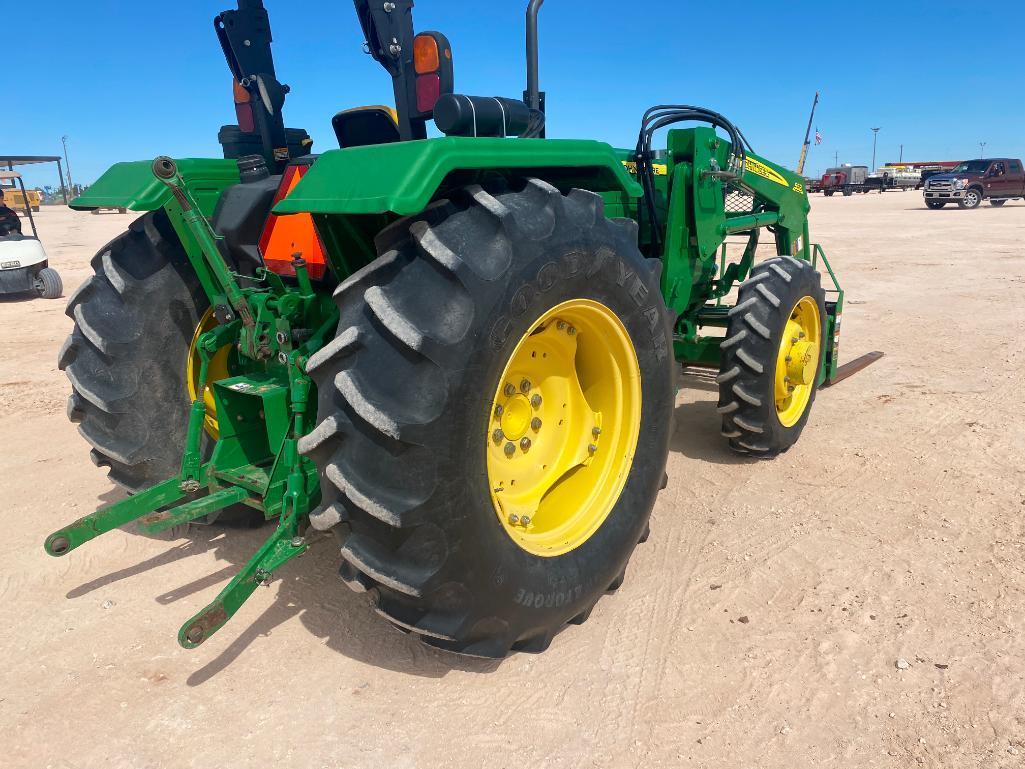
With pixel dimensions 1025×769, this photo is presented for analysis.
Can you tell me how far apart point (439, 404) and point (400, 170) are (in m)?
0.64

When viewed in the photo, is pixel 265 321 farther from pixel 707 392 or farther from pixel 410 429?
pixel 707 392

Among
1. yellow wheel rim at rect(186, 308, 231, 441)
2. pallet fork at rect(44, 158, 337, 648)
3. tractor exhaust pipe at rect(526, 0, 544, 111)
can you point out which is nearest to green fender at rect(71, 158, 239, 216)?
pallet fork at rect(44, 158, 337, 648)

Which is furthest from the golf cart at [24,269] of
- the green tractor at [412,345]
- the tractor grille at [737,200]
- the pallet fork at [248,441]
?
the tractor grille at [737,200]

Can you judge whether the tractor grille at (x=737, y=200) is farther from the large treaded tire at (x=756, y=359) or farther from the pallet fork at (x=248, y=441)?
the pallet fork at (x=248, y=441)

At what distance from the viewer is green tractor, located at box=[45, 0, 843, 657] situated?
2002 mm

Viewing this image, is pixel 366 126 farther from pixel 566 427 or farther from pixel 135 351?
pixel 566 427

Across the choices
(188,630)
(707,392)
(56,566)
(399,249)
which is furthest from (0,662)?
(707,392)

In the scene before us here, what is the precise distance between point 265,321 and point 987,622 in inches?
113

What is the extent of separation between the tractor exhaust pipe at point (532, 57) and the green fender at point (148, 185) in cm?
144

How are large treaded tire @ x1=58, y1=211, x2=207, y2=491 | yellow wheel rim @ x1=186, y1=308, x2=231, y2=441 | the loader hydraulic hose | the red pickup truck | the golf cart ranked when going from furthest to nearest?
the red pickup truck, the golf cart, yellow wheel rim @ x1=186, y1=308, x2=231, y2=441, large treaded tire @ x1=58, y1=211, x2=207, y2=491, the loader hydraulic hose

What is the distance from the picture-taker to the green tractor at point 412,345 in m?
2.00

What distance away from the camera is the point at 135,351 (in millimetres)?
3035

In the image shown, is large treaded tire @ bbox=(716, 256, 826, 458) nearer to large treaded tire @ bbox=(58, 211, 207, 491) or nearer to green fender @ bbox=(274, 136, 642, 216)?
green fender @ bbox=(274, 136, 642, 216)

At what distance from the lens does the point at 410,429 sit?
1934mm
